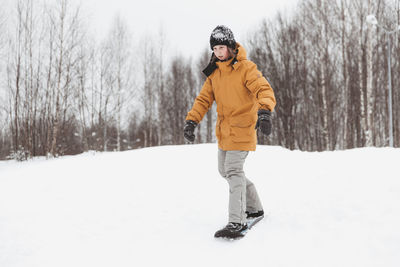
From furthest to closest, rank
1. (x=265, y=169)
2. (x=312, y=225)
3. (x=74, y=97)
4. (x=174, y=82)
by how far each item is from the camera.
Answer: (x=174, y=82), (x=74, y=97), (x=265, y=169), (x=312, y=225)

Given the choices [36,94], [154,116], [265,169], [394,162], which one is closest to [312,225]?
[394,162]

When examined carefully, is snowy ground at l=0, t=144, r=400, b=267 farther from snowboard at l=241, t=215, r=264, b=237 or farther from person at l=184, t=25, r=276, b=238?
person at l=184, t=25, r=276, b=238

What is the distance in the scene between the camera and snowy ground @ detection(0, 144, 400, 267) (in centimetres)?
201

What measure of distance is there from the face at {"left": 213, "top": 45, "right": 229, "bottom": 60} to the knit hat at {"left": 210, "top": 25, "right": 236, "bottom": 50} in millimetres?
29

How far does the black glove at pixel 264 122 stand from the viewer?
208 centimetres

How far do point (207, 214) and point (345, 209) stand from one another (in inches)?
56.3

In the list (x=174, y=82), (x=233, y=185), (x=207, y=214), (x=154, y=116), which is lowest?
(x=207, y=214)

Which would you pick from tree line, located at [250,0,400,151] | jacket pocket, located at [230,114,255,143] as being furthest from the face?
tree line, located at [250,0,400,151]

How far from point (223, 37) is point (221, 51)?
0.13 meters

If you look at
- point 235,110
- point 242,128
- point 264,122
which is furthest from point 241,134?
point 264,122

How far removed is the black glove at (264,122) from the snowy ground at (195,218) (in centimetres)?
93

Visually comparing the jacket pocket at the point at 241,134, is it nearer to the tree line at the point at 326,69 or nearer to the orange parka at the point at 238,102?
the orange parka at the point at 238,102

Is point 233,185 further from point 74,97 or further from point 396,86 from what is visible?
point 396,86

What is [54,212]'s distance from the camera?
3117 millimetres
